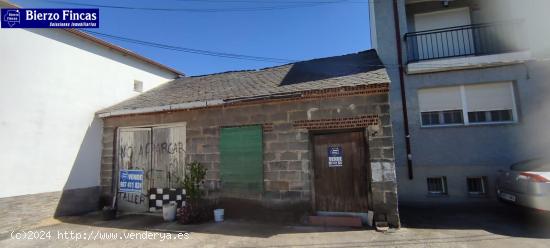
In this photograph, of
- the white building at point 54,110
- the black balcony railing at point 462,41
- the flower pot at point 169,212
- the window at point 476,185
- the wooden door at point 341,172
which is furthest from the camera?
the black balcony railing at point 462,41

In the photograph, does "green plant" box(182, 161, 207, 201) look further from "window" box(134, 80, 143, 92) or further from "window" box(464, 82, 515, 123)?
"window" box(464, 82, 515, 123)

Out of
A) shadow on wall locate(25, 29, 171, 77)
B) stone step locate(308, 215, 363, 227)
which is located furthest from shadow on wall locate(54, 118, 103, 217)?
→ stone step locate(308, 215, 363, 227)

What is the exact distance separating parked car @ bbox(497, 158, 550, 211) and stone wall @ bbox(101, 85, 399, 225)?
2.54m

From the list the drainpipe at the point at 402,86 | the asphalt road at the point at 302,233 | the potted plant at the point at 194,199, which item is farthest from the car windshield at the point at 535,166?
the potted plant at the point at 194,199

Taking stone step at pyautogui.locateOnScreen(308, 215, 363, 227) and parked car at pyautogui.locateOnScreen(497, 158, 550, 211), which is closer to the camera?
parked car at pyautogui.locateOnScreen(497, 158, 550, 211)

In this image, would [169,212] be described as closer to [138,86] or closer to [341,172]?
[341,172]

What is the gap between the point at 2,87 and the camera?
6797 millimetres

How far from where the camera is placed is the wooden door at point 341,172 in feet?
21.1

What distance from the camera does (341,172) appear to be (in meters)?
6.57

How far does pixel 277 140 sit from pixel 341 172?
1633mm

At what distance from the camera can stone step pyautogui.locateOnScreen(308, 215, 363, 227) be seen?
6137 millimetres

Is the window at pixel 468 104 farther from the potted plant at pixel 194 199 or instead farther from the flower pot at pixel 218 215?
the potted plant at pixel 194 199

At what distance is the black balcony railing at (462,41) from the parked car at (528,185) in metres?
4.08

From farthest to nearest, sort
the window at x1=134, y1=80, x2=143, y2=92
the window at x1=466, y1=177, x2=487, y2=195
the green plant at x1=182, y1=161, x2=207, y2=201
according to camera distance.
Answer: the window at x1=134, y1=80, x2=143, y2=92 → the window at x1=466, y1=177, x2=487, y2=195 → the green plant at x1=182, y1=161, x2=207, y2=201
